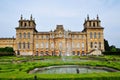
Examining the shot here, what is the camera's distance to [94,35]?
2277 inches

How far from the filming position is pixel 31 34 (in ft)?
190

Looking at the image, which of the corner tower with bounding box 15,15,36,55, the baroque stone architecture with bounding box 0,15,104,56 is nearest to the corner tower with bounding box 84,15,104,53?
the baroque stone architecture with bounding box 0,15,104,56

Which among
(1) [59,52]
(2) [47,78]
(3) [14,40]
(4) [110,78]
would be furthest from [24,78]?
(3) [14,40]

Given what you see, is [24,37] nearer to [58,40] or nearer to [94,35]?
[58,40]

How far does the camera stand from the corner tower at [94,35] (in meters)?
57.4

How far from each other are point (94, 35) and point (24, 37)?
62.4ft

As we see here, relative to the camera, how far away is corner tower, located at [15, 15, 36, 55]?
57469 mm

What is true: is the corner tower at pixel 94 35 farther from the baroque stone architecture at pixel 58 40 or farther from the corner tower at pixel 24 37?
the corner tower at pixel 24 37

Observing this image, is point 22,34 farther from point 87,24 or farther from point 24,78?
point 24,78

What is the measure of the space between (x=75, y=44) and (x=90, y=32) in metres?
5.23

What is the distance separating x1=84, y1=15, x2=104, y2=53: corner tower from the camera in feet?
188

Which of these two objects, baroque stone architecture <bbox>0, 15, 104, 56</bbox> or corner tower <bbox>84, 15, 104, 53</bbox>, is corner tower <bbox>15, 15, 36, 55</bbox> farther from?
corner tower <bbox>84, 15, 104, 53</bbox>

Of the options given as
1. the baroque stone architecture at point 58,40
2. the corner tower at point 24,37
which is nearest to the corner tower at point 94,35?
the baroque stone architecture at point 58,40

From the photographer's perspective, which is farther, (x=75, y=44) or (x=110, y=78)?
(x=75, y=44)
